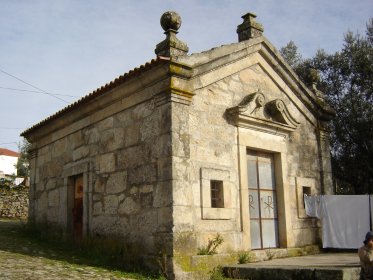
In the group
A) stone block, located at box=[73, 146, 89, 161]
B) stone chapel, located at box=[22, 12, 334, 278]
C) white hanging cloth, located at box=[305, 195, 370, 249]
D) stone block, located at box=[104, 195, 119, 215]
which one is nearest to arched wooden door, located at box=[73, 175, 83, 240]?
stone chapel, located at box=[22, 12, 334, 278]

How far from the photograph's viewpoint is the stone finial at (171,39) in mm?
6793

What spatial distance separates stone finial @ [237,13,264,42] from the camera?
340 inches

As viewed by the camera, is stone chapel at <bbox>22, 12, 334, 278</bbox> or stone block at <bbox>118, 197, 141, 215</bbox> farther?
stone block at <bbox>118, 197, 141, 215</bbox>

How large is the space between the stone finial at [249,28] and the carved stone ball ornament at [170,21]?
2233 mm

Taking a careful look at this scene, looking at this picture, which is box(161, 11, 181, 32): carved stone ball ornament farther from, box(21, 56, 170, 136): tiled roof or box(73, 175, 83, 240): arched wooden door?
box(73, 175, 83, 240): arched wooden door

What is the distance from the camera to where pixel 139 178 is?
695 cm

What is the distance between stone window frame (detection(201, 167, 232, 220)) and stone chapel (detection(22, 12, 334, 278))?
20 millimetres

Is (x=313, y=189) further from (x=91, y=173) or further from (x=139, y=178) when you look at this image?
(x=91, y=173)

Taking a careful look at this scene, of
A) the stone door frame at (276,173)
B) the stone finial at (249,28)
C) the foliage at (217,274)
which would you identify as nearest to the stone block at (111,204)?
the foliage at (217,274)

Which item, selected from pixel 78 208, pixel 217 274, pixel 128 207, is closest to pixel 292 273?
pixel 217 274

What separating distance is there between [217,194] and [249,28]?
375 cm

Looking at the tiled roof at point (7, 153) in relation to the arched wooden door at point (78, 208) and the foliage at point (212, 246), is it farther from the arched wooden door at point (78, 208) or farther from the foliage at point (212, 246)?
the foliage at point (212, 246)

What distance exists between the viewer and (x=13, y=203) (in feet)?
54.2

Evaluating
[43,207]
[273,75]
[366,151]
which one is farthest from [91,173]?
[366,151]
